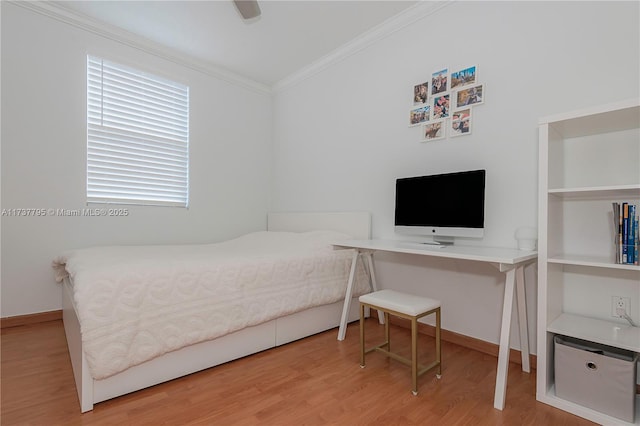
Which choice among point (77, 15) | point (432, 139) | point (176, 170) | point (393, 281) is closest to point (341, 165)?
point (432, 139)

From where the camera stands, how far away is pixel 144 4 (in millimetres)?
2498

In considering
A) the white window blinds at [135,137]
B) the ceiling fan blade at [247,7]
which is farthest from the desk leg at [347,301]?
the white window blinds at [135,137]

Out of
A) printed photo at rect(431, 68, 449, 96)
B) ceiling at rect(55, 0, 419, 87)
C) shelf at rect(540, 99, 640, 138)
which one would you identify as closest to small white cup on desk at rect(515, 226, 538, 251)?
shelf at rect(540, 99, 640, 138)

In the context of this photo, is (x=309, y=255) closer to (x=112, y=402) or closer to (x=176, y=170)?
(x=112, y=402)

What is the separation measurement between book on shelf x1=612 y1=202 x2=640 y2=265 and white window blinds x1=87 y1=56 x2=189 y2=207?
342 cm

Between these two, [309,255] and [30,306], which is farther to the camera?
[30,306]

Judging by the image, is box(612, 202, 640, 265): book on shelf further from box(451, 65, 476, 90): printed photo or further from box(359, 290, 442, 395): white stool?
box(451, 65, 476, 90): printed photo

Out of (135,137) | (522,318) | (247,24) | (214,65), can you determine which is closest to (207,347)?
(522,318)

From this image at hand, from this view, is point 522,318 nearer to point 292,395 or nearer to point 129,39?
point 292,395

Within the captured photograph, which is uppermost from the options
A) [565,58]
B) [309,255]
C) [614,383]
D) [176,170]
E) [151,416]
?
[565,58]

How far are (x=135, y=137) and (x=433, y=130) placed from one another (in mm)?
2745

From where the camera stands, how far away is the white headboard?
2.82 metres

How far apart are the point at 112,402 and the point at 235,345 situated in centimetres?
65

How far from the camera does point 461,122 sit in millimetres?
2248
